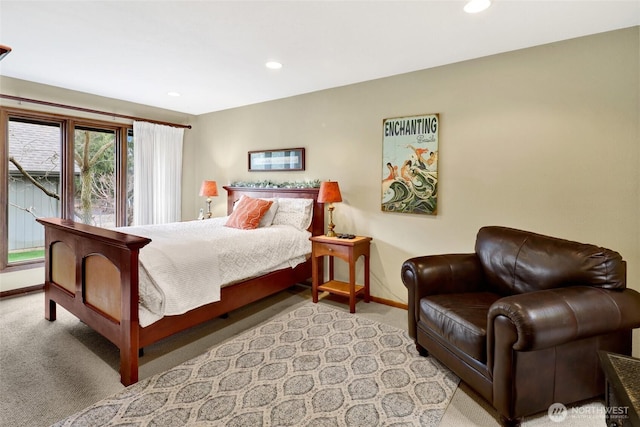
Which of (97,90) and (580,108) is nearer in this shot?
(580,108)

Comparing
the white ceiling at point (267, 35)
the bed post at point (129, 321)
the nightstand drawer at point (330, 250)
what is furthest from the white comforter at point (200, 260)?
the white ceiling at point (267, 35)

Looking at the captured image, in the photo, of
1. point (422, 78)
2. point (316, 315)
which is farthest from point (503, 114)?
point (316, 315)

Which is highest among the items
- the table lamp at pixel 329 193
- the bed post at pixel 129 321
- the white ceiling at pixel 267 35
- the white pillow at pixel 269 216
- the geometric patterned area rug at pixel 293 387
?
the white ceiling at pixel 267 35

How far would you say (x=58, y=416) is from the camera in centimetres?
174

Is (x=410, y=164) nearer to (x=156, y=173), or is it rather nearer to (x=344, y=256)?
(x=344, y=256)

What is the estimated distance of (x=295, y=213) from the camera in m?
3.76

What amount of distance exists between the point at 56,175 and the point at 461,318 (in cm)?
471

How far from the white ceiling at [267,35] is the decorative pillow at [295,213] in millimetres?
1354

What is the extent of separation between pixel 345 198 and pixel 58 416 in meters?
2.90

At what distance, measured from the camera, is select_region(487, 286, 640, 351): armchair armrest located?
1500 mm

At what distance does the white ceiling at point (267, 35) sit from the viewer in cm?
210

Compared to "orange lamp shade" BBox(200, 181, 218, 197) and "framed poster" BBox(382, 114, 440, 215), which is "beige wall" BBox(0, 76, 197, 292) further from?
"framed poster" BBox(382, 114, 440, 215)

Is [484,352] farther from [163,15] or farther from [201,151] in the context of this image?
[201,151]

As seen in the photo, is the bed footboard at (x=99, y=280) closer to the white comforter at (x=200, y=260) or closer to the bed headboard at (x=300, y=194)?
the white comforter at (x=200, y=260)
